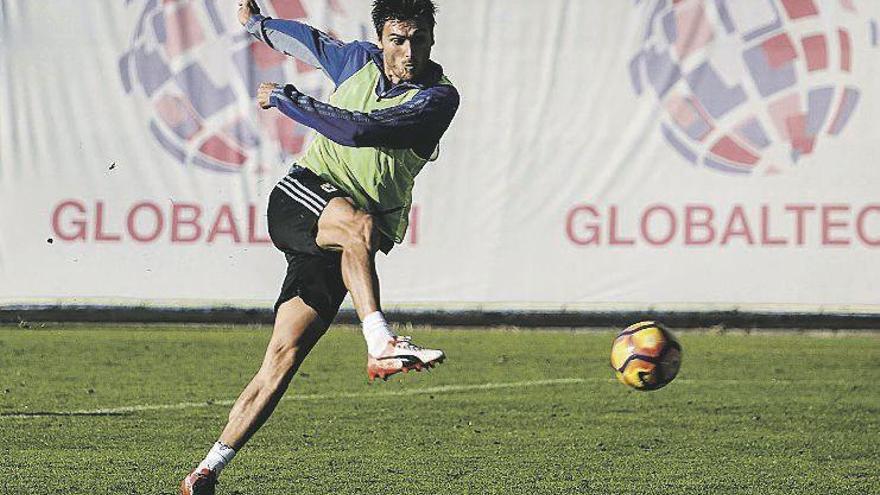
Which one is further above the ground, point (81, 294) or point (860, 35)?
point (860, 35)

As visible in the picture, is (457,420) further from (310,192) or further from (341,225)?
(341,225)

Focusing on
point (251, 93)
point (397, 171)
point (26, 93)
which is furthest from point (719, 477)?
point (26, 93)

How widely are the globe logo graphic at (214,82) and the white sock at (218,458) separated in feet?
31.8

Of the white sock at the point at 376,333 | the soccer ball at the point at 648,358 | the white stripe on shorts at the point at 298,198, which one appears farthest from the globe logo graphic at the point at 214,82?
the white sock at the point at 376,333

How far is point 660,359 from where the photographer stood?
25.1 feet

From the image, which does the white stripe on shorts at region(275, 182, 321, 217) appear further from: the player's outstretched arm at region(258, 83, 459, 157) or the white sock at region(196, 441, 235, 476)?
the white sock at region(196, 441, 235, 476)

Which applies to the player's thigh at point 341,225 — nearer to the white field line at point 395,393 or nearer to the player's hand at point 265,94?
the player's hand at point 265,94

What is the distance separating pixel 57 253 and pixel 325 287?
9.88 m

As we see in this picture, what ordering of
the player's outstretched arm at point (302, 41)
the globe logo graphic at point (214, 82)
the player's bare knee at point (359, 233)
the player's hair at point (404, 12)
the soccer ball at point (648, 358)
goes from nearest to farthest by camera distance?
the player's bare knee at point (359, 233) < the player's hair at point (404, 12) < the player's outstretched arm at point (302, 41) < the soccer ball at point (648, 358) < the globe logo graphic at point (214, 82)

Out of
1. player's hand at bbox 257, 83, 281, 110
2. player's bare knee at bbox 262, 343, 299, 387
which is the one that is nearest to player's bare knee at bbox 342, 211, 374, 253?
player's bare knee at bbox 262, 343, 299, 387

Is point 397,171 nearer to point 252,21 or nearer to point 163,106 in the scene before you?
point 252,21

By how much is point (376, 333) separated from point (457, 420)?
389 centimetres

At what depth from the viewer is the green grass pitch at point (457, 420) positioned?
7535 millimetres

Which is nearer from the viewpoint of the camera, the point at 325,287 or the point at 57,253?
the point at 325,287
